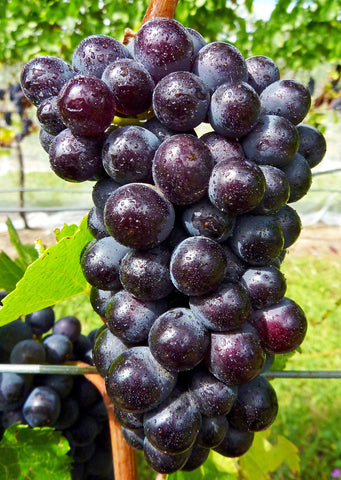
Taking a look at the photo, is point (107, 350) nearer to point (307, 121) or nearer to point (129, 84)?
point (129, 84)

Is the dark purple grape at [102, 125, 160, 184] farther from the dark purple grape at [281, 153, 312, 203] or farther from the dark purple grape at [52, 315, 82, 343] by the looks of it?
the dark purple grape at [52, 315, 82, 343]

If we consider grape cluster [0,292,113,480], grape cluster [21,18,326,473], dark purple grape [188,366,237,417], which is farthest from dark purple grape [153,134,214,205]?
grape cluster [0,292,113,480]

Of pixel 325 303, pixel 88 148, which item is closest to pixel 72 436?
pixel 88 148

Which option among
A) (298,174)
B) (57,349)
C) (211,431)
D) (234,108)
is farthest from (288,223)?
(57,349)

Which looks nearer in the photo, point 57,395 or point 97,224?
point 97,224

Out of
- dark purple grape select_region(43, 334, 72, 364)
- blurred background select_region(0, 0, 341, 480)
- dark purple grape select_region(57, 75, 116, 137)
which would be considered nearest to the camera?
dark purple grape select_region(57, 75, 116, 137)
